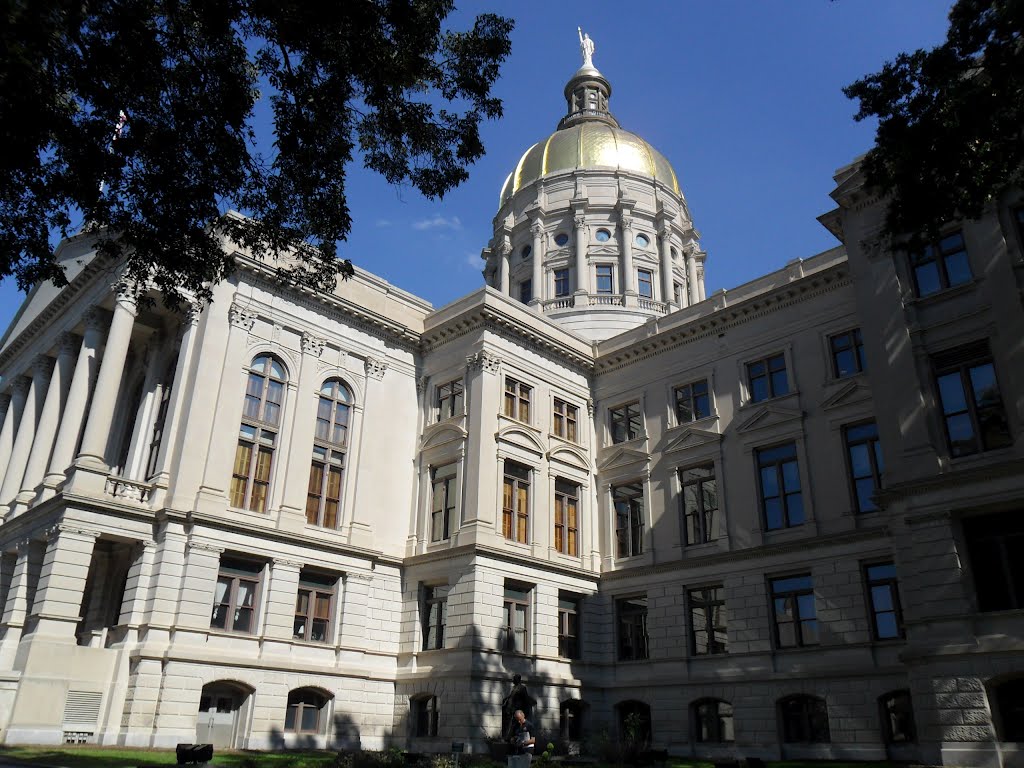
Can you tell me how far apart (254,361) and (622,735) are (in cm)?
2040

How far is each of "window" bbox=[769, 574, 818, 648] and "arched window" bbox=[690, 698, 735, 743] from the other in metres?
3.19

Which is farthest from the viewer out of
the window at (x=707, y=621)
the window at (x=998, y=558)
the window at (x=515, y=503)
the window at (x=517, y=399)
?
the window at (x=517, y=399)

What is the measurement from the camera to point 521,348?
119ft

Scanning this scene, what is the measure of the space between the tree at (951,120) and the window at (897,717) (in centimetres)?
1494

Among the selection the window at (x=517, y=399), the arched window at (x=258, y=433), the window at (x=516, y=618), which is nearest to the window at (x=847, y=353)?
the window at (x=517, y=399)

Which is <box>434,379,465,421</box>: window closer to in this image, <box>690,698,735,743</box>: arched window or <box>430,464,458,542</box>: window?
<box>430,464,458,542</box>: window

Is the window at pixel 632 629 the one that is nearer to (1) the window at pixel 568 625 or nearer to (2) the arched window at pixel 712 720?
(1) the window at pixel 568 625

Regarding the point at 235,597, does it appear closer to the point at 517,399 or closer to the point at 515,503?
the point at 515,503

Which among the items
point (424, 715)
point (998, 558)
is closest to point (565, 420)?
point (424, 715)

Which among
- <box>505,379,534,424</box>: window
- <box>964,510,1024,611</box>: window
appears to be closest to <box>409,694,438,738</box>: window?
<box>505,379,534,424</box>: window

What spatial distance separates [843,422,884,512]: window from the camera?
28.2 meters

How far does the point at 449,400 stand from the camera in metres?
35.5

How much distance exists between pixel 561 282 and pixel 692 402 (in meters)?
22.4

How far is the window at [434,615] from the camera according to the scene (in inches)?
1224
